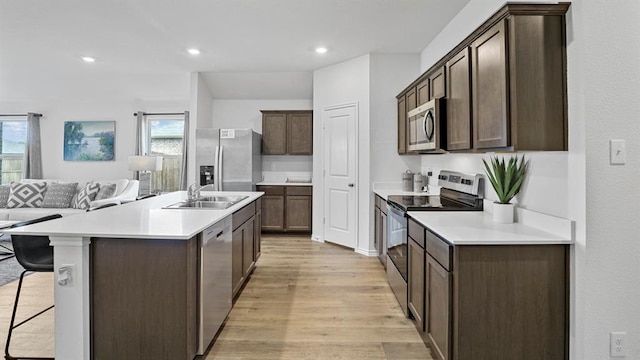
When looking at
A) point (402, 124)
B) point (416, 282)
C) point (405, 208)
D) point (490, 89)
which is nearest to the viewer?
point (490, 89)

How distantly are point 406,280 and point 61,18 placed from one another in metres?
4.26

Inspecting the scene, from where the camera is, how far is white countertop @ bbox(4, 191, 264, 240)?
1.67 meters

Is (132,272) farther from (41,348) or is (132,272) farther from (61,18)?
(61,18)

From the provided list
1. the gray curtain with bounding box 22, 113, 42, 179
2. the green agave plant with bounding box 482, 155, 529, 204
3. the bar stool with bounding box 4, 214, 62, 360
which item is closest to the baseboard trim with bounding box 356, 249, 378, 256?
the green agave plant with bounding box 482, 155, 529, 204

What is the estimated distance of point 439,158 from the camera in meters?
3.64

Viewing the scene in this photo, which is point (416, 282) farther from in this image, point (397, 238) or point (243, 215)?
point (243, 215)

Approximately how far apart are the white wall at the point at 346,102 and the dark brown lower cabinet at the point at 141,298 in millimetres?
2911

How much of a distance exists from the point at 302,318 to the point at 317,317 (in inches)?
4.7

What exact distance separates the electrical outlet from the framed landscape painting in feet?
24.5

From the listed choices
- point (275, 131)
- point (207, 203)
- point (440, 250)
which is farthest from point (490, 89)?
point (275, 131)

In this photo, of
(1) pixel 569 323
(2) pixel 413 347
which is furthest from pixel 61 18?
(1) pixel 569 323

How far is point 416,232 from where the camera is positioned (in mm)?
2193

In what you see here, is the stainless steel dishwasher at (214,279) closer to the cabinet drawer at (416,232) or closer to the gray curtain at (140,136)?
the cabinet drawer at (416,232)

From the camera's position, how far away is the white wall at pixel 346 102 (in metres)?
4.31
